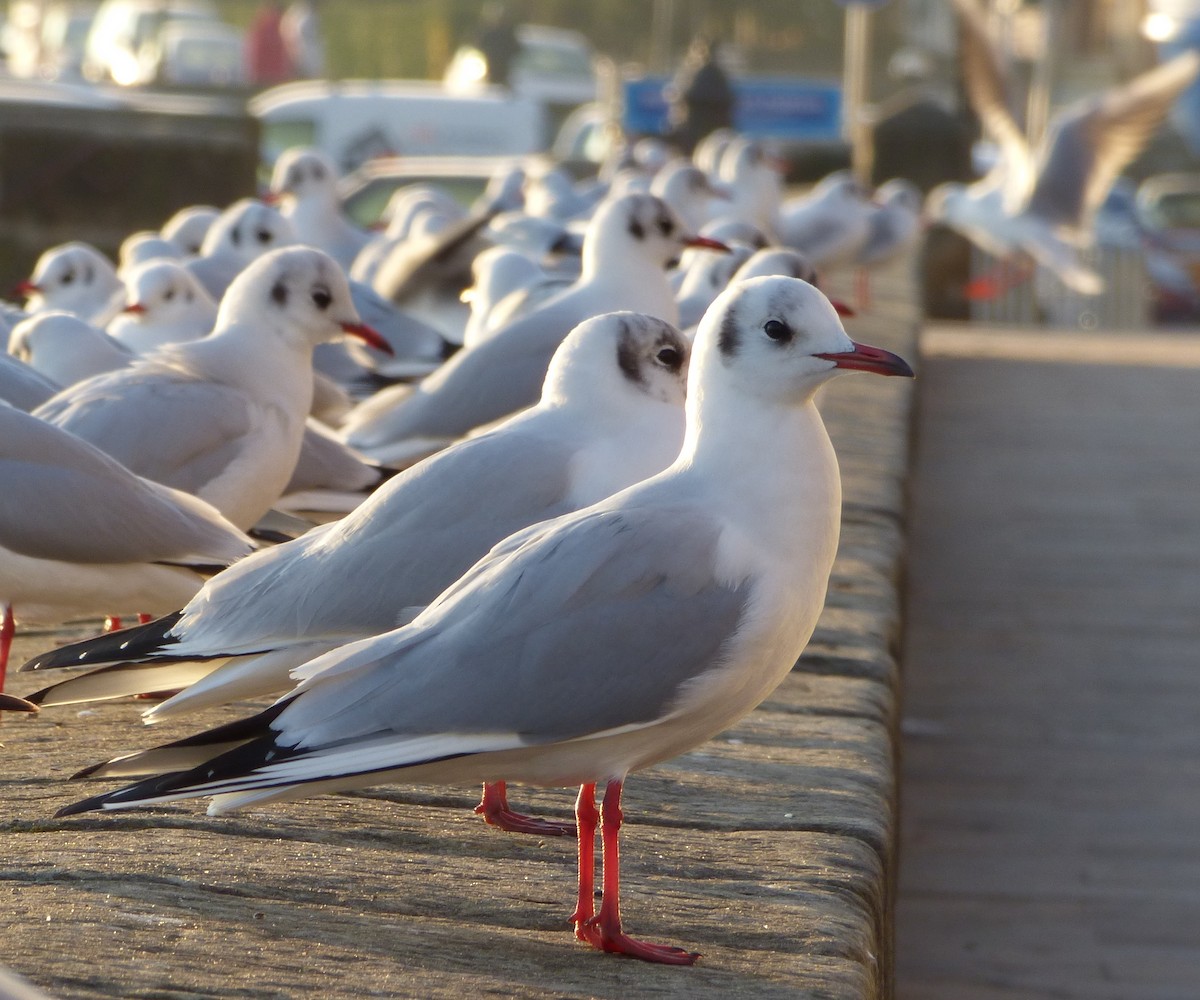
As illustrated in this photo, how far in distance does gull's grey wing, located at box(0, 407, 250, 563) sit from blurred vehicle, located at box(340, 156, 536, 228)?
9.53 meters

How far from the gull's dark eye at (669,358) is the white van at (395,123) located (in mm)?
13202

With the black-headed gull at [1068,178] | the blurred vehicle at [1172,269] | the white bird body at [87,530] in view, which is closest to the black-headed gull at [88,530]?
the white bird body at [87,530]

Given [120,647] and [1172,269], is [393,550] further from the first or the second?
[1172,269]

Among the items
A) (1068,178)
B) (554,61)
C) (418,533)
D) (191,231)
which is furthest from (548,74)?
(418,533)

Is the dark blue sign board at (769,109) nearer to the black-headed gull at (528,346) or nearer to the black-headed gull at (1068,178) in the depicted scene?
the black-headed gull at (1068,178)

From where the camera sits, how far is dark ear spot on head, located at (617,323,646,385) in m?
3.46

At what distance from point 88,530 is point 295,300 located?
48.0 inches

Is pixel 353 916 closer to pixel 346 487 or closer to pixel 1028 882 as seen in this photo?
pixel 346 487

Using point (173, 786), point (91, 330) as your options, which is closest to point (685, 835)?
point (173, 786)

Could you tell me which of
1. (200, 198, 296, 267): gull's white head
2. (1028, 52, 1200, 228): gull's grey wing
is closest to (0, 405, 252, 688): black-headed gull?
(200, 198, 296, 267): gull's white head

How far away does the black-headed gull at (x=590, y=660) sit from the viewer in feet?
8.19

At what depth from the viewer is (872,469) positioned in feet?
20.1

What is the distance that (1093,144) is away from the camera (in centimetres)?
1396

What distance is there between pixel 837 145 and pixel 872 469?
506 inches
